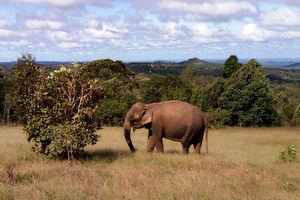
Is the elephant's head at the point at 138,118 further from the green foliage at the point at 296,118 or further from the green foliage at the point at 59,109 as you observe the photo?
the green foliage at the point at 296,118

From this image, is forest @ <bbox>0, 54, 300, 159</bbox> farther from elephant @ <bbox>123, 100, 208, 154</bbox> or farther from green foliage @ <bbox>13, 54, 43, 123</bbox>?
elephant @ <bbox>123, 100, 208, 154</bbox>

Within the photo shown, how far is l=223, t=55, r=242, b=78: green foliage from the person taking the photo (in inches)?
2377

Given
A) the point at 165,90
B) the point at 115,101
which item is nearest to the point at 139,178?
the point at 115,101

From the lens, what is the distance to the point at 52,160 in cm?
1384

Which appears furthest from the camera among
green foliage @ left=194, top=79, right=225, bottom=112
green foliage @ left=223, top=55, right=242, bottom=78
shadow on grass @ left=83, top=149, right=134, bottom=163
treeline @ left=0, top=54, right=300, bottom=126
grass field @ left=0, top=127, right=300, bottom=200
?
green foliage @ left=223, top=55, right=242, bottom=78

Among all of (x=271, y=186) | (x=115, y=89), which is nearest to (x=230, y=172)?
(x=271, y=186)

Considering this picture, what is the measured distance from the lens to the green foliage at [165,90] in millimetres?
53469

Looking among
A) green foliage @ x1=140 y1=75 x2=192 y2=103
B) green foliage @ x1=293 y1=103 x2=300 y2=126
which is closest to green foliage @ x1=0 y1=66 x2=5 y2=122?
green foliage @ x1=140 y1=75 x2=192 y2=103

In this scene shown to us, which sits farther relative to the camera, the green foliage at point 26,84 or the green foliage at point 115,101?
the green foliage at point 115,101

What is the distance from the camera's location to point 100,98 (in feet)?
48.6

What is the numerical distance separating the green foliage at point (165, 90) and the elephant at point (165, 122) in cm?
3494

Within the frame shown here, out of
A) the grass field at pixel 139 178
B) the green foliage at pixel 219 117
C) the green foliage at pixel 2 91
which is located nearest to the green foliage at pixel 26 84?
the grass field at pixel 139 178

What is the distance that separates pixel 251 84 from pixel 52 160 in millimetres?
36811

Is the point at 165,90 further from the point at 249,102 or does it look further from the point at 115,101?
the point at 249,102
